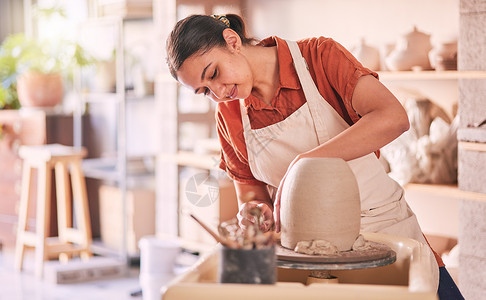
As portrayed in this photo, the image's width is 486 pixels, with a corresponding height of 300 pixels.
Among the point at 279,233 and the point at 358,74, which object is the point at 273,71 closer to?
the point at 358,74

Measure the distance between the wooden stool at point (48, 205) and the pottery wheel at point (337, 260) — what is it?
3.58 metres

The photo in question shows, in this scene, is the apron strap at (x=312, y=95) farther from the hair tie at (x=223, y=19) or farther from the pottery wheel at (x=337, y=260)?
the pottery wheel at (x=337, y=260)

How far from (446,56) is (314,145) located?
1.61m

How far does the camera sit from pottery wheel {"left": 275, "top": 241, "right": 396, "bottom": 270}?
3.70ft

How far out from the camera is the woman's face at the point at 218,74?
1451mm

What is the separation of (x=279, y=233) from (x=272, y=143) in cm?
31

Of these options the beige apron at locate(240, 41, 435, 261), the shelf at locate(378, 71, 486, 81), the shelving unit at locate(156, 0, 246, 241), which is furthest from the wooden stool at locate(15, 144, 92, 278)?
the beige apron at locate(240, 41, 435, 261)

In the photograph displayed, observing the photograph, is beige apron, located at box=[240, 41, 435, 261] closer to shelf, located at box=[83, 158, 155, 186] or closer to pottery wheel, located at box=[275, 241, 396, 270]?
pottery wheel, located at box=[275, 241, 396, 270]

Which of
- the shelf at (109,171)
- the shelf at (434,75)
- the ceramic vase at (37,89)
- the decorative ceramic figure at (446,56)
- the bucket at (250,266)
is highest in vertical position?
the decorative ceramic figure at (446,56)

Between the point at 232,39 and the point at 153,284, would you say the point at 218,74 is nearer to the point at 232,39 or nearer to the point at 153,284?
the point at 232,39

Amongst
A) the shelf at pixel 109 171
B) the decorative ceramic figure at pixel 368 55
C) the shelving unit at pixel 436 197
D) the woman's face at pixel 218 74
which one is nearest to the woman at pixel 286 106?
the woman's face at pixel 218 74

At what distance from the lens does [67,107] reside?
5867 mm

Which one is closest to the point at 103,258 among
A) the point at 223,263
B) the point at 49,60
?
the point at 49,60

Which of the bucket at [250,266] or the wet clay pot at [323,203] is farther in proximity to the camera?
the wet clay pot at [323,203]
